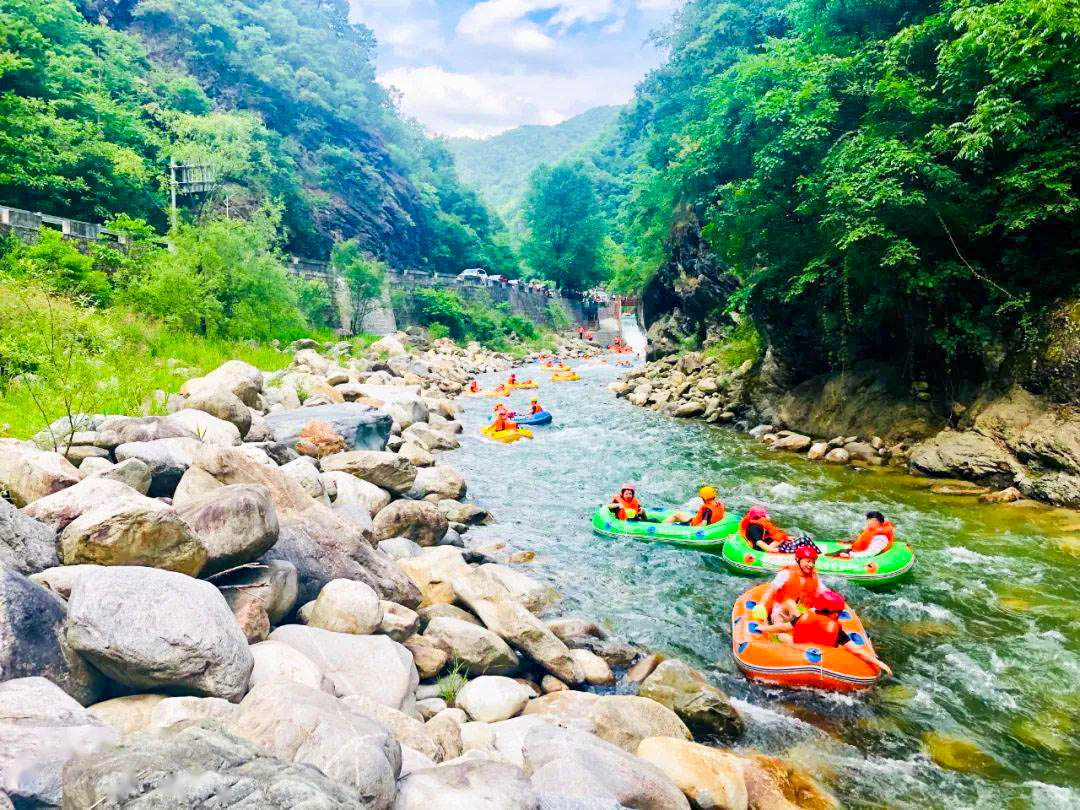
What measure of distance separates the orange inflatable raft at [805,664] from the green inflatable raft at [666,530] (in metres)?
3.07

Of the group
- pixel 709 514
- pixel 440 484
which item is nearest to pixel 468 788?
pixel 709 514

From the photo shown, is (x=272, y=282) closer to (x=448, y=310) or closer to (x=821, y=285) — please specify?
(x=821, y=285)

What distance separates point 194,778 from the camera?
2.20 metres

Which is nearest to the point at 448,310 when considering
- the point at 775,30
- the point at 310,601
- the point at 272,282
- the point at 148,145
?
the point at 148,145

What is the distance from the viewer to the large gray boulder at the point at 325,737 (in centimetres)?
267

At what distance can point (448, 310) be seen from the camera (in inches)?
1596

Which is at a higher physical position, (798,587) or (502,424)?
(502,424)

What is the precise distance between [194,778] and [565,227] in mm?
52083

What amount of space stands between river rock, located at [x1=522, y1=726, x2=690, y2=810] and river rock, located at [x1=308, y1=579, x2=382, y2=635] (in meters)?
Answer: 1.63

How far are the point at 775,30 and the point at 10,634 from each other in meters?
38.0

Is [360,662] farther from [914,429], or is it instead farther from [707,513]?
[914,429]

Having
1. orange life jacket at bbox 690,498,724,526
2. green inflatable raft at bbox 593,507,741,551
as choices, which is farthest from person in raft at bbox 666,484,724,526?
green inflatable raft at bbox 593,507,741,551

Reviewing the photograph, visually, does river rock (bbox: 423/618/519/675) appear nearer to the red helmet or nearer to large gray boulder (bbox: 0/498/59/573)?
large gray boulder (bbox: 0/498/59/573)

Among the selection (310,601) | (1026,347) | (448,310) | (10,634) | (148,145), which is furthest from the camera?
(448,310)
